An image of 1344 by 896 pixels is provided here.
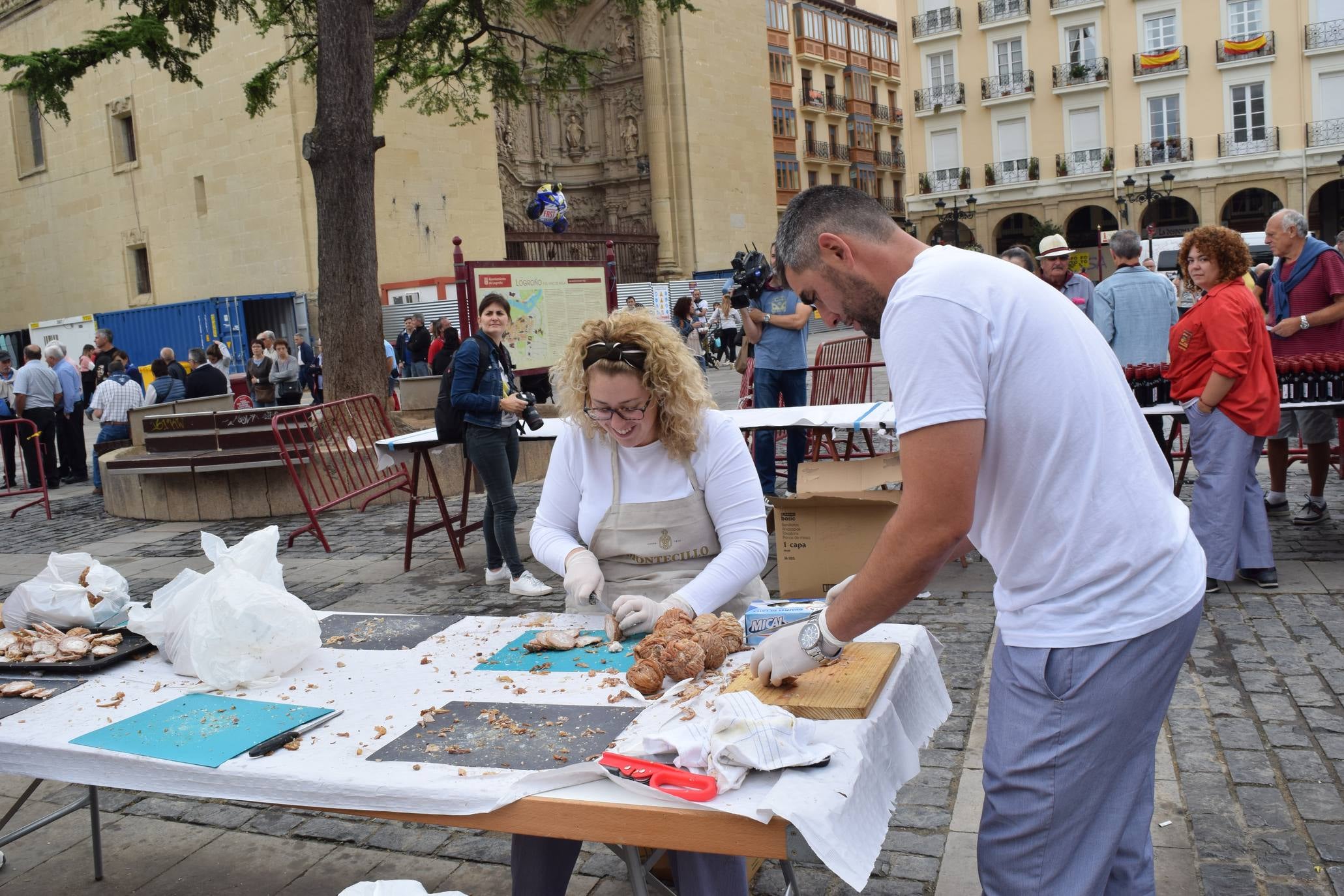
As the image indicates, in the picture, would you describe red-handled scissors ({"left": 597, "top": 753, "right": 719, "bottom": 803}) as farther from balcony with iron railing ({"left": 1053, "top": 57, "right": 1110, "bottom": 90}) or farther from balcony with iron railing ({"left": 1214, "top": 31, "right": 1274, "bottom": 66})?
balcony with iron railing ({"left": 1053, "top": 57, "right": 1110, "bottom": 90})

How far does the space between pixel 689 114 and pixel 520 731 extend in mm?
38445

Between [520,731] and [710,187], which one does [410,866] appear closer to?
[520,731]

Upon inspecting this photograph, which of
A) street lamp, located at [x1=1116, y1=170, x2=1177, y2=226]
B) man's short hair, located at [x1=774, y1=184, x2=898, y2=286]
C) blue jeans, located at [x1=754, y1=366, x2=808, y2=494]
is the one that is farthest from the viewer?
street lamp, located at [x1=1116, y1=170, x2=1177, y2=226]

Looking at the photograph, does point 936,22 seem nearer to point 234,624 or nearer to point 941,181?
point 941,181

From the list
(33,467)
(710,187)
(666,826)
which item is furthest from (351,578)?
(710,187)

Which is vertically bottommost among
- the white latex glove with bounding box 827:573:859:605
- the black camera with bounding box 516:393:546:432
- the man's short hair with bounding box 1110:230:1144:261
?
the white latex glove with bounding box 827:573:859:605

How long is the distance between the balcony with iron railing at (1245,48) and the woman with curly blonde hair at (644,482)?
4641 cm

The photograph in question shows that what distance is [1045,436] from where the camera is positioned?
1.81 meters

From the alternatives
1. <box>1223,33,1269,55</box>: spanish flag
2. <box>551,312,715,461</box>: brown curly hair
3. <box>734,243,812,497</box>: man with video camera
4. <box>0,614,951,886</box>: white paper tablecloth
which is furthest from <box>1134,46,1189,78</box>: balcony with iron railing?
<box>0,614,951,886</box>: white paper tablecloth

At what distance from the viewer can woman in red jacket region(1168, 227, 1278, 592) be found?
5293mm

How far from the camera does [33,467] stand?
14055 mm

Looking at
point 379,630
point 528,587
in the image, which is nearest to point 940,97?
point 528,587

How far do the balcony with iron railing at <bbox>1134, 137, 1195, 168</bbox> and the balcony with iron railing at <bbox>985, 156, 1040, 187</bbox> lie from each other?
398cm

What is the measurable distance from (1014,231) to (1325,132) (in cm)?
1267
